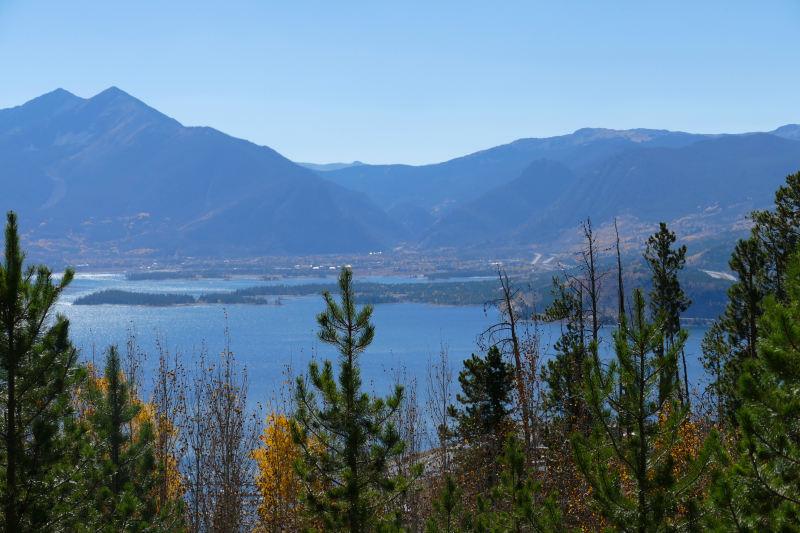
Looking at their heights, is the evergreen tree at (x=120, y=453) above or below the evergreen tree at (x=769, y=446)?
below

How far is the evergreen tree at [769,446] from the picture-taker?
4598 mm

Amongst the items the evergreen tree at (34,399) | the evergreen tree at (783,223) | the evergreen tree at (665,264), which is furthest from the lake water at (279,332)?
the evergreen tree at (34,399)

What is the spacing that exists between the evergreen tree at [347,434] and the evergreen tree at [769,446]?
3.11 m

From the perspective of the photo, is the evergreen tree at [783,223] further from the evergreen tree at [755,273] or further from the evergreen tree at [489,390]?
the evergreen tree at [489,390]

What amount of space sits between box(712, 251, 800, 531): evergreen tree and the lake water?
30.0m

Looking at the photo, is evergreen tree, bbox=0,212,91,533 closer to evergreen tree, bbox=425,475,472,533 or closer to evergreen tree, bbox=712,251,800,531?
evergreen tree, bbox=425,475,472,533

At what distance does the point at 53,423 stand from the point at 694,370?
5427 centimetres

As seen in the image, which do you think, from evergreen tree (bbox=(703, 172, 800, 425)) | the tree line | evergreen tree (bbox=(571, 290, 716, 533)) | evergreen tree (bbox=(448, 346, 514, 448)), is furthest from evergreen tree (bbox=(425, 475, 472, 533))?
evergreen tree (bbox=(703, 172, 800, 425))

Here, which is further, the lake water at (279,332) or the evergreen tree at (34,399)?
the lake water at (279,332)

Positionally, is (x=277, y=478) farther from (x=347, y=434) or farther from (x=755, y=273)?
(x=755, y=273)

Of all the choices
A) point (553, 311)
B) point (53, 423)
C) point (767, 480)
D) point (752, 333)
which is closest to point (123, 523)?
point (53, 423)

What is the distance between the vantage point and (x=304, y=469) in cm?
639

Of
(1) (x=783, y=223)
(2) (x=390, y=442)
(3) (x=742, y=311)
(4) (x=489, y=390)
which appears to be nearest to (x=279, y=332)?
(4) (x=489, y=390)

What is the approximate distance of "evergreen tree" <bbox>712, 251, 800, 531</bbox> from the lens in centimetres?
460
